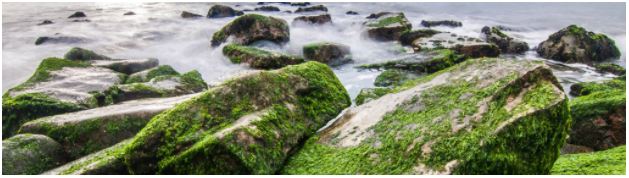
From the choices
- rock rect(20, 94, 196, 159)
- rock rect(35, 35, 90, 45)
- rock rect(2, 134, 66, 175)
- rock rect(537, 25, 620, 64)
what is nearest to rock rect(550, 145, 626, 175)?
rock rect(20, 94, 196, 159)

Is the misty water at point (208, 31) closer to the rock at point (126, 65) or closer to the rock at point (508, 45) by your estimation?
the rock at point (508, 45)

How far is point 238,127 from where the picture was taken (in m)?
4.93

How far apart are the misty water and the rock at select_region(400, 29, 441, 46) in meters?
0.62

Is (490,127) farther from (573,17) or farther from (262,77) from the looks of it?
(573,17)

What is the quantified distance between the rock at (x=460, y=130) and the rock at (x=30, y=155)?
10.4ft

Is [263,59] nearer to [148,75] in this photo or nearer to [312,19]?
[148,75]

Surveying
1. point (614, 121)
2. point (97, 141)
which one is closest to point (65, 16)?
point (97, 141)

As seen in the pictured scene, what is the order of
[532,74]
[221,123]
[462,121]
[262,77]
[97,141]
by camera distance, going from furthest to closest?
1. [97,141]
2. [262,77]
3. [221,123]
4. [532,74]
5. [462,121]

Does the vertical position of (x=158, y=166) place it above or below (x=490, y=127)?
below

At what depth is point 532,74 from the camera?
488cm

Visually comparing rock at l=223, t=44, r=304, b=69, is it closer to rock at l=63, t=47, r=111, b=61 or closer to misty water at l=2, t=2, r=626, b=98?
misty water at l=2, t=2, r=626, b=98

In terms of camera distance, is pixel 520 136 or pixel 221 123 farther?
pixel 221 123

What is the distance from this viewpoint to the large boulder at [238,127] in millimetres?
4672

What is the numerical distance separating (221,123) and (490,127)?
2.75 m
